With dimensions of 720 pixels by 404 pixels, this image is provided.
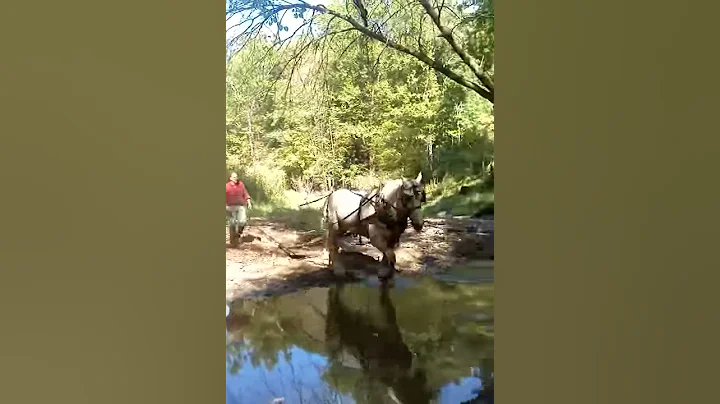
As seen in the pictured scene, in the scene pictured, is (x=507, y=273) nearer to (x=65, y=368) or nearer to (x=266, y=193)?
(x=266, y=193)

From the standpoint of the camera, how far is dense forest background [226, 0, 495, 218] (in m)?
1.74

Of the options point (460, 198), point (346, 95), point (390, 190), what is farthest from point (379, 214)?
point (346, 95)

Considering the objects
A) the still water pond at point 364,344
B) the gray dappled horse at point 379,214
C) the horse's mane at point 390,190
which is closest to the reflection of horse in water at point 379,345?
the still water pond at point 364,344

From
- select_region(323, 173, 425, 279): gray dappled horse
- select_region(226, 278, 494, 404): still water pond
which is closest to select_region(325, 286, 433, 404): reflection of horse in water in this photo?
select_region(226, 278, 494, 404): still water pond

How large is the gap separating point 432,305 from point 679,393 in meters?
0.70

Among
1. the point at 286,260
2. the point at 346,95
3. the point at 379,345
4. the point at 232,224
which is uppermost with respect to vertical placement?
the point at 346,95

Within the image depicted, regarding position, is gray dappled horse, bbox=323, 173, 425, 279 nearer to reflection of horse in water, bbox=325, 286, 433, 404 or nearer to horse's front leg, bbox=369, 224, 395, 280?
horse's front leg, bbox=369, 224, 395, 280

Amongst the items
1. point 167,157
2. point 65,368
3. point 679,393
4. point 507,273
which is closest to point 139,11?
point 167,157

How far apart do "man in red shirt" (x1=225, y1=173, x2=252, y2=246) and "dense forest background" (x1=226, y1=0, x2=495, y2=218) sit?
0.03 meters

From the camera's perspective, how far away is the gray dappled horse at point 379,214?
5.78 feet

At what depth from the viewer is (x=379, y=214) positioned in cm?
177

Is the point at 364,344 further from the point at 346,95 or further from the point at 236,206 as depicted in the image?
the point at 346,95

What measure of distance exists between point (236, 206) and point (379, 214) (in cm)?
42

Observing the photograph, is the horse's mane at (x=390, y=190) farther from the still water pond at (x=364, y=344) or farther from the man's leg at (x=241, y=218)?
the man's leg at (x=241, y=218)
